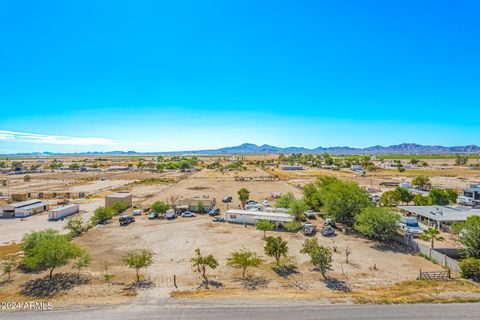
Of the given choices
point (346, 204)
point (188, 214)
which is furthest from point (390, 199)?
point (188, 214)

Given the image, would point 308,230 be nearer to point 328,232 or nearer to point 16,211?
point 328,232

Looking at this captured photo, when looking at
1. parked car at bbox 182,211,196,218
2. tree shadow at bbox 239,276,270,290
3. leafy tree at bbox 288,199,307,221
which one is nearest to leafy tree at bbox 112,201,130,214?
parked car at bbox 182,211,196,218

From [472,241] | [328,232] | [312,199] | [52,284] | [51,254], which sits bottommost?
[52,284]

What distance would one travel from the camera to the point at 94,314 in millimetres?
16625

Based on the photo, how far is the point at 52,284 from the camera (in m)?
20.9

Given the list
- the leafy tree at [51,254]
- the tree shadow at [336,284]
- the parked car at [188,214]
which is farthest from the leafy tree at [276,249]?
the parked car at [188,214]

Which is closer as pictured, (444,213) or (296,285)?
(296,285)

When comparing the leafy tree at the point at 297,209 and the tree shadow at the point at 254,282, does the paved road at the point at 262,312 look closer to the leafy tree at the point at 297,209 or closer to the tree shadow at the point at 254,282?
the tree shadow at the point at 254,282

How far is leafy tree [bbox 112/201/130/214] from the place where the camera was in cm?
4491

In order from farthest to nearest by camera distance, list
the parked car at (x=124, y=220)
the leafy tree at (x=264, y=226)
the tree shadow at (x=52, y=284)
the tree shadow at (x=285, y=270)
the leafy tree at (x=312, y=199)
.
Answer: the leafy tree at (x=312, y=199), the parked car at (x=124, y=220), the leafy tree at (x=264, y=226), the tree shadow at (x=285, y=270), the tree shadow at (x=52, y=284)

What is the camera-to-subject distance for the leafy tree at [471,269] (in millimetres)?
21148

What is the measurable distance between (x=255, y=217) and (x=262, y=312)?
21244 mm

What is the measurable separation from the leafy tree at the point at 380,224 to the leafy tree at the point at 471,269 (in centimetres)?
800

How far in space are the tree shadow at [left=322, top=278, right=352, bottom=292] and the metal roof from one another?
75.4 ft
